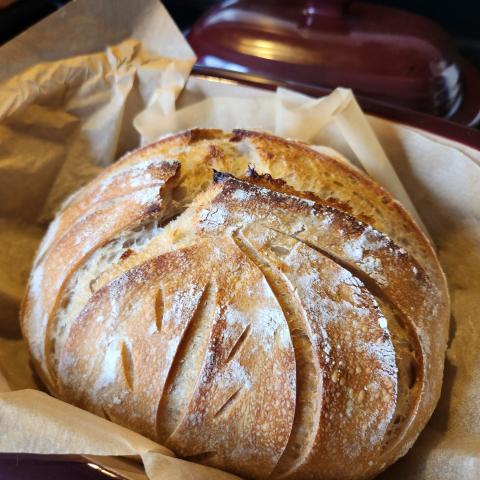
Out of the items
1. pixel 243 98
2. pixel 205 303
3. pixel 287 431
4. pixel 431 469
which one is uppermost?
pixel 243 98

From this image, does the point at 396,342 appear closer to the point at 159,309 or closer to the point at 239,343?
the point at 239,343

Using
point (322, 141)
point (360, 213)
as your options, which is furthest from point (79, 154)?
point (360, 213)

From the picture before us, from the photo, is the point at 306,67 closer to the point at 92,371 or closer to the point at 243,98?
the point at 243,98

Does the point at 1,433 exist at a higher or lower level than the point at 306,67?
lower

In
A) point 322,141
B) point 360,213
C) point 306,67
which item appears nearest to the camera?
point 360,213

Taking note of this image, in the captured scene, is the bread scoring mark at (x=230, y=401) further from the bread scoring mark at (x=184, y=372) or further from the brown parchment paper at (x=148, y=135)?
the brown parchment paper at (x=148, y=135)

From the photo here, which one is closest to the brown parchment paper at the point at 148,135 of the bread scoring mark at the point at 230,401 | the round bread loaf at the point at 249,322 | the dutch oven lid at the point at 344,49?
the round bread loaf at the point at 249,322

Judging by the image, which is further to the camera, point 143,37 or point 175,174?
point 143,37
